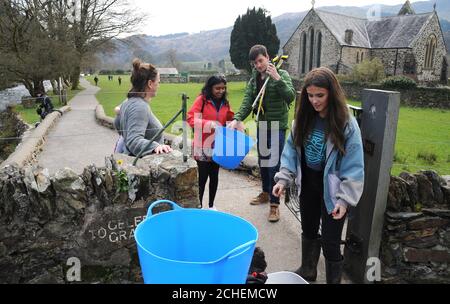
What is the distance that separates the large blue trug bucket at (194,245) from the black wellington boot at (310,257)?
123 centimetres

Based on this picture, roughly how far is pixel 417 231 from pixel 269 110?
1.91 m

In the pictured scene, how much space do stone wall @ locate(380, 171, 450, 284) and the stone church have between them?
3788 cm

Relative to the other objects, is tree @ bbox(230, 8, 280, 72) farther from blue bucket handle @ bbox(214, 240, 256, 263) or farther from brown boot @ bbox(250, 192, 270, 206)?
blue bucket handle @ bbox(214, 240, 256, 263)

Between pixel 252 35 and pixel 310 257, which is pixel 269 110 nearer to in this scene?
pixel 310 257

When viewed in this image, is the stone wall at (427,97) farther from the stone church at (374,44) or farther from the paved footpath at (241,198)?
the stone church at (374,44)

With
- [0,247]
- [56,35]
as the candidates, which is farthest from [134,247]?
[56,35]

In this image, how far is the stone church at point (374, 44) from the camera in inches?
1506

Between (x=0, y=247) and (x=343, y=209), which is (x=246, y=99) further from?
(x=0, y=247)

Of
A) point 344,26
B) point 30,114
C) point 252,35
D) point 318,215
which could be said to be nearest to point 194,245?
point 318,215

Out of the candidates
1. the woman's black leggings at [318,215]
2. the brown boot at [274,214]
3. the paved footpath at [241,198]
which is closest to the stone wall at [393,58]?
the paved footpath at [241,198]

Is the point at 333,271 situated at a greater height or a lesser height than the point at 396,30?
lesser

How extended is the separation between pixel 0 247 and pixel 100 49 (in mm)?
35388

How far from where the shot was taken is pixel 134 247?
296cm

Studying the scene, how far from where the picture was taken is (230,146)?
3625mm
